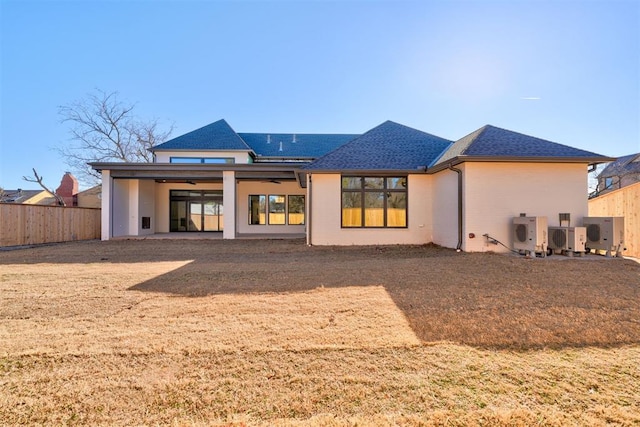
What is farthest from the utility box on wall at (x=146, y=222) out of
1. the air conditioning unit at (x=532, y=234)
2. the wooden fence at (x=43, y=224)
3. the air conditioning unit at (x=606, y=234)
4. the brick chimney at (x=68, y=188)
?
the air conditioning unit at (x=606, y=234)

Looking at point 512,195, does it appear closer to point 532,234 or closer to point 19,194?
point 532,234

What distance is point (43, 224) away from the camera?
12.5 meters

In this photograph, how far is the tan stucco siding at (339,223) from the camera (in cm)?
1102

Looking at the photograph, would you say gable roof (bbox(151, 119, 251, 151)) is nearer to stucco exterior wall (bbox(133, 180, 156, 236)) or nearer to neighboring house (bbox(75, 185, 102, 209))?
stucco exterior wall (bbox(133, 180, 156, 236))

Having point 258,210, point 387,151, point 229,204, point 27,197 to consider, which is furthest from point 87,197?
point 387,151

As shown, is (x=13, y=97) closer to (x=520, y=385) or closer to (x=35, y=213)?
(x=35, y=213)

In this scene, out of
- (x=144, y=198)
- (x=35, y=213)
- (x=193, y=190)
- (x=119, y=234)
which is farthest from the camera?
(x=193, y=190)

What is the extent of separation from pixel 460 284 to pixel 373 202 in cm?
609

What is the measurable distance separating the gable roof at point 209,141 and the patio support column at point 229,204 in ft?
13.8

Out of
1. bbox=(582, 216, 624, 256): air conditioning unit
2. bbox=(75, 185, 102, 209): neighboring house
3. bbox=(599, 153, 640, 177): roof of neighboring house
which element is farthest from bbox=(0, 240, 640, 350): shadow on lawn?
bbox=(599, 153, 640, 177): roof of neighboring house

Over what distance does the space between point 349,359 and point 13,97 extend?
28681mm

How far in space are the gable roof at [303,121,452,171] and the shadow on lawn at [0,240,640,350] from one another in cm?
336

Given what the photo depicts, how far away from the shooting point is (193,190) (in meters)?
17.4

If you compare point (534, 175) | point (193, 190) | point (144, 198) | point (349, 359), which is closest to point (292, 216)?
point (193, 190)
